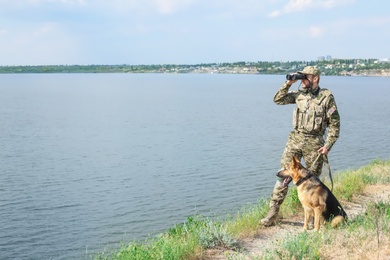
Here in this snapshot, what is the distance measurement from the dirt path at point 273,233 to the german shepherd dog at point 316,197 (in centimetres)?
44

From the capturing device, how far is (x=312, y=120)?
6973 millimetres

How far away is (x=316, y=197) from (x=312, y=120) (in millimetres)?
1099

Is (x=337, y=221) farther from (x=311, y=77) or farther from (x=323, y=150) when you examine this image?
(x=311, y=77)

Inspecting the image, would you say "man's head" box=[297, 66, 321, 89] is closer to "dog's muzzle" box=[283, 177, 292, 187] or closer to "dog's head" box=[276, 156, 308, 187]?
"dog's head" box=[276, 156, 308, 187]

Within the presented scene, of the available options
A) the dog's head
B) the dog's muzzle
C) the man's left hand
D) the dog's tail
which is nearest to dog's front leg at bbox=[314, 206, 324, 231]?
the dog's tail

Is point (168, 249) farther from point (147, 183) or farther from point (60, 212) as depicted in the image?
point (147, 183)

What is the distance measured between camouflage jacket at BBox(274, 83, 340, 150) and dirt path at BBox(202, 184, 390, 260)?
58.3 inches

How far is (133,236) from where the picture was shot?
1215 centimetres

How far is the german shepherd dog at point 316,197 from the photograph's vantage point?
6750 millimetres

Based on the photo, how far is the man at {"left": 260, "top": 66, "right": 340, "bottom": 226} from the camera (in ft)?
22.8

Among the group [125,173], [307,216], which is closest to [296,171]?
[307,216]

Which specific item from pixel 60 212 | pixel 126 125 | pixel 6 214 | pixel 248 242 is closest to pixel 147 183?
pixel 60 212

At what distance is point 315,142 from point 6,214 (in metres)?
10.1

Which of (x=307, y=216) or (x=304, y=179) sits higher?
(x=304, y=179)
